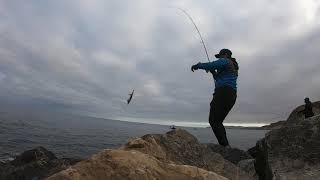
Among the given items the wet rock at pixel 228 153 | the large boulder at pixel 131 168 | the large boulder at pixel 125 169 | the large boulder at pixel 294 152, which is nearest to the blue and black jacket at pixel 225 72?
the wet rock at pixel 228 153

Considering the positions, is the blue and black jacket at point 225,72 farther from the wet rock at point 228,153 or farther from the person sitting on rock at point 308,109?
the person sitting on rock at point 308,109

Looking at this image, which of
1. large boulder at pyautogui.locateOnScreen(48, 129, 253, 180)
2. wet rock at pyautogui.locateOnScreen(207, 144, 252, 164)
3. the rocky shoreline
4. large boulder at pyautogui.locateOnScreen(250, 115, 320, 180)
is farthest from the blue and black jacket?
large boulder at pyautogui.locateOnScreen(48, 129, 253, 180)

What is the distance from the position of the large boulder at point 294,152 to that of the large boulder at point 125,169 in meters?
2.08

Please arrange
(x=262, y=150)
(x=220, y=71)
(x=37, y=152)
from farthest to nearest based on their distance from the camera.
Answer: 1. (x=37, y=152)
2. (x=220, y=71)
3. (x=262, y=150)

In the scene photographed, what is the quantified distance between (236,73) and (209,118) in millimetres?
1196

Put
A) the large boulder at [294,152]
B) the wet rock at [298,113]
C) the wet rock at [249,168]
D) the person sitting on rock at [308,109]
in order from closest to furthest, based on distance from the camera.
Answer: the large boulder at [294,152] < the wet rock at [249,168] < the person sitting on rock at [308,109] < the wet rock at [298,113]

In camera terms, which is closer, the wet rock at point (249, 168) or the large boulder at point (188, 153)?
the large boulder at point (188, 153)

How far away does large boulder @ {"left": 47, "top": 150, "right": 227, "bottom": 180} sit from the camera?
5043 mm

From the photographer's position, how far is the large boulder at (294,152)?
6980 millimetres

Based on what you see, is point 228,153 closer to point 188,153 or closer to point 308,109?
point 188,153

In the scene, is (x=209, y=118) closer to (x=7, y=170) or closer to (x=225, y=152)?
(x=225, y=152)

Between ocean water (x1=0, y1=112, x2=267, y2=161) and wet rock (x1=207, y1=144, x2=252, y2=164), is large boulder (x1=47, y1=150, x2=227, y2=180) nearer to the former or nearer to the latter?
wet rock (x1=207, y1=144, x2=252, y2=164)

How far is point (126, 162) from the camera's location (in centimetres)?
514

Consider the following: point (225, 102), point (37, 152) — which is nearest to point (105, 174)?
point (225, 102)
